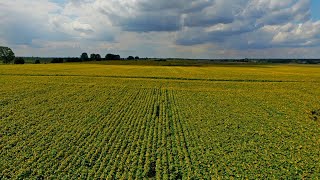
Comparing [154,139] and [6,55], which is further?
[6,55]

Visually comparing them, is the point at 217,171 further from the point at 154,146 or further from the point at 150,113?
the point at 150,113

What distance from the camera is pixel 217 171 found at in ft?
37.0

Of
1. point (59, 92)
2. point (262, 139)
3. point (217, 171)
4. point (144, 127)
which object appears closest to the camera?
point (217, 171)

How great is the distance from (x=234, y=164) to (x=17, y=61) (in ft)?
382

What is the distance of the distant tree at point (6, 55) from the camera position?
11575cm

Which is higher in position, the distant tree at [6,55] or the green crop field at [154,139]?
the distant tree at [6,55]

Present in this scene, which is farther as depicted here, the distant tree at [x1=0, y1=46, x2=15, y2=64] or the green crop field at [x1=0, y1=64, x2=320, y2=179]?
the distant tree at [x1=0, y1=46, x2=15, y2=64]

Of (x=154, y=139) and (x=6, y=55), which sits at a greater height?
(x=6, y=55)

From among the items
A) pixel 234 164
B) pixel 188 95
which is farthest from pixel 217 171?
pixel 188 95

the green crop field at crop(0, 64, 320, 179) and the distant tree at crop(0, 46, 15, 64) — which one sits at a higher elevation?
the distant tree at crop(0, 46, 15, 64)

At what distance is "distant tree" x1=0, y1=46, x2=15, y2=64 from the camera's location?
116 metres

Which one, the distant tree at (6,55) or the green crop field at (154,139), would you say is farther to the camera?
the distant tree at (6,55)

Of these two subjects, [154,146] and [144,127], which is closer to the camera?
[154,146]

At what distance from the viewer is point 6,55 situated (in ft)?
382
